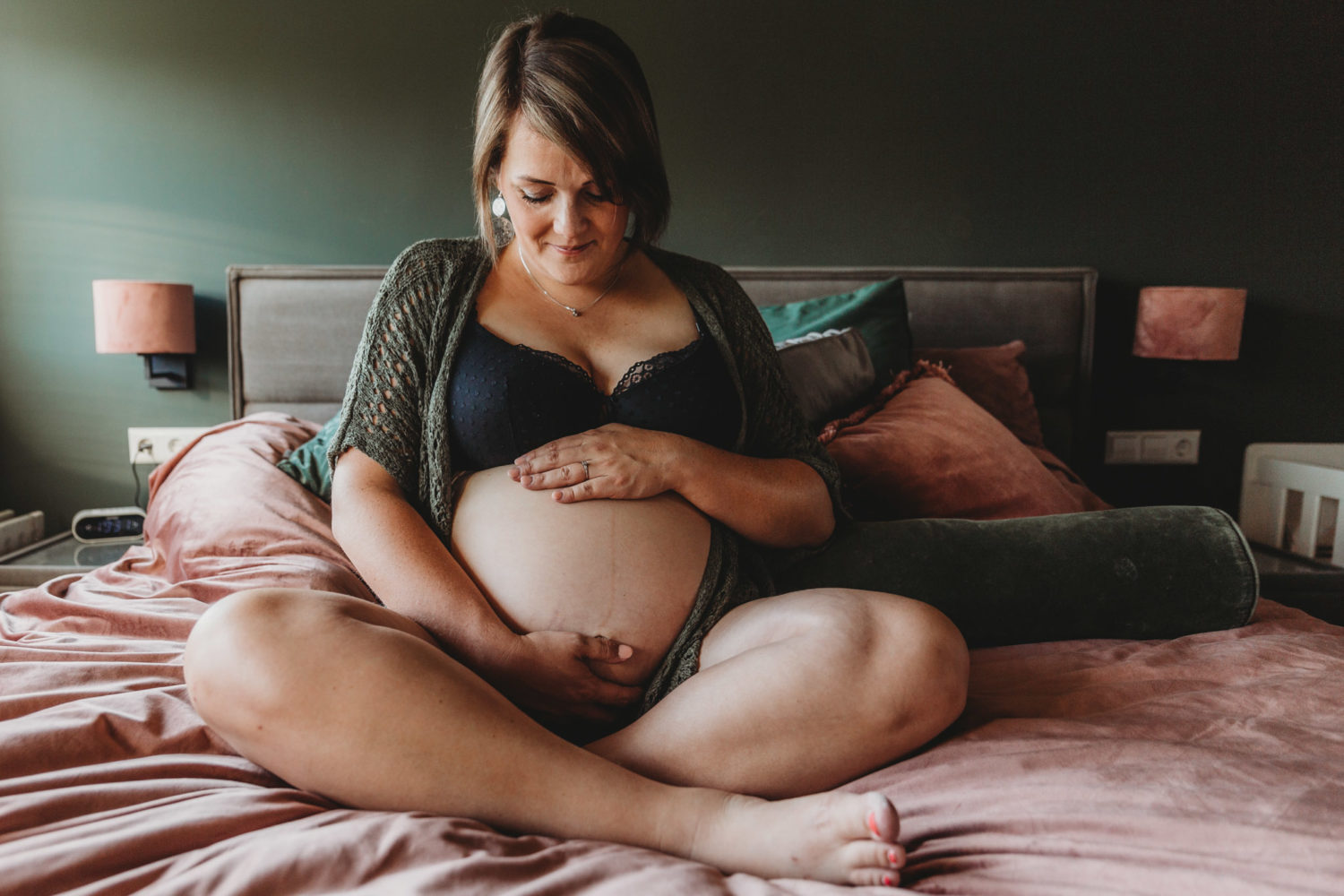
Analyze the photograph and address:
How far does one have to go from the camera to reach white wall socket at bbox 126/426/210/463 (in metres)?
2.39

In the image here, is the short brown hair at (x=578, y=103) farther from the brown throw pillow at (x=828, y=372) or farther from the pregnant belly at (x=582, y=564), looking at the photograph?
the brown throw pillow at (x=828, y=372)

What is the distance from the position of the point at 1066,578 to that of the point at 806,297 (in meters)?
1.32

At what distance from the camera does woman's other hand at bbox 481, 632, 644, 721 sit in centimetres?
97

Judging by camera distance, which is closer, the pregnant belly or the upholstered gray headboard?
the pregnant belly

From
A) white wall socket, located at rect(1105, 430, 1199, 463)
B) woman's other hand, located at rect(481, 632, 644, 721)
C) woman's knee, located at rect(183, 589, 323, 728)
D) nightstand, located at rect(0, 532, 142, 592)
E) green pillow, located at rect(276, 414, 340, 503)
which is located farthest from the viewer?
white wall socket, located at rect(1105, 430, 1199, 463)

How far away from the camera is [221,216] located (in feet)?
7.79

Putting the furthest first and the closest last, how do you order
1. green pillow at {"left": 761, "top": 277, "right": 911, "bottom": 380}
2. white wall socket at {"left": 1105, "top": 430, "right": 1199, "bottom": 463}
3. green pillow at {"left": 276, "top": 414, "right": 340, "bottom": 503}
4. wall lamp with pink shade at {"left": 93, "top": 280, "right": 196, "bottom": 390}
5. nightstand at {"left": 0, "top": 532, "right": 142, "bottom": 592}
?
1. white wall socket at {"left": 1105, "top": 430, "right": 1199, "bottom": 463}
2. wall lamp with pink shade at {"left": 93, "top": 280, "right": 196, "bottom": 390}
3. green pillow at {"left": 761, "top": 277, "right": 911, "bottom": 380}
4. nightstand at {"left": 0, "top": 532, "right": 142, "bottom": 592}
5. green pillow at {"left": 276, "top": 414, "right": 340, "bottom": 503}

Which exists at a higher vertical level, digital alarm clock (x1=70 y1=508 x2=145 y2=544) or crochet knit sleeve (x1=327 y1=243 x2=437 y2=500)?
crochet knit sleeve (x1=327 y1=243 x2=437 y2=500)

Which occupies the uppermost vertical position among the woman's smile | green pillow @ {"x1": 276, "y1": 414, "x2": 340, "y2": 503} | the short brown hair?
the short brown hair

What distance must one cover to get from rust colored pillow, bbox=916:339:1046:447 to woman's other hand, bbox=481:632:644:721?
55.5 inches

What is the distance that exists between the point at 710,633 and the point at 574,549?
20 centimetres

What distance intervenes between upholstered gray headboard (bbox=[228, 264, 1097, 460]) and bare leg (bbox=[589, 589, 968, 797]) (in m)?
1.59

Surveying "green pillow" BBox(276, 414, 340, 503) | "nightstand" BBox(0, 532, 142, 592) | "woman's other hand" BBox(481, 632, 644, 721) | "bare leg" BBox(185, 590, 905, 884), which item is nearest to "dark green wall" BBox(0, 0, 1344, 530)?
"nightstand" BBox(0, 532, 142, 592)

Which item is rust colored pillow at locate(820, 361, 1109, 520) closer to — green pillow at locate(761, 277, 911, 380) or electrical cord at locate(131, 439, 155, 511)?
green pillow at locate(761, 277, 911, 380)
